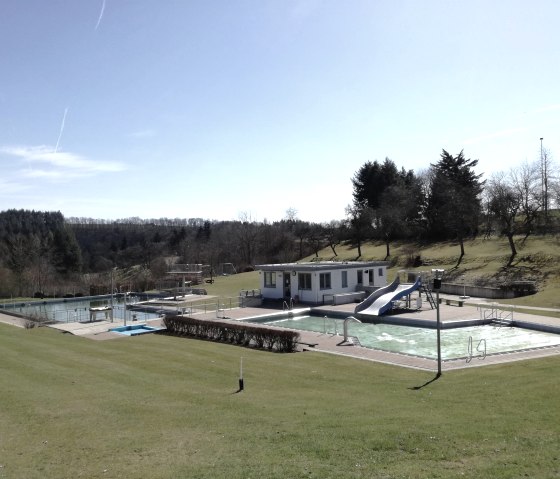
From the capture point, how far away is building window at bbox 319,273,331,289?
35.7 m

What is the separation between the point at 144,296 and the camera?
149 feet

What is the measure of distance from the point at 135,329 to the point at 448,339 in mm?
15519

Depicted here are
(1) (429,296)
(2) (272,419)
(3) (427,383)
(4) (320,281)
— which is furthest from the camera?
(4) (320,281)

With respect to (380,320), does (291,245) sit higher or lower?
higher

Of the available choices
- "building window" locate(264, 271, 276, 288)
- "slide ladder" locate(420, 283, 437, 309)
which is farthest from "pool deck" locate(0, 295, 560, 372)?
"building window" locate(264, 271, 276, 288)

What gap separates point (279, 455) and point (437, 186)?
60796 mm

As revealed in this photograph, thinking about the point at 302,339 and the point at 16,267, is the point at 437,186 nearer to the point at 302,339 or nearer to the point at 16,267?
the point at 302,339

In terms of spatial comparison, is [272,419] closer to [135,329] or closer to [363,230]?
[135,329]

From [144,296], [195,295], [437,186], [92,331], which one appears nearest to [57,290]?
[144,296]

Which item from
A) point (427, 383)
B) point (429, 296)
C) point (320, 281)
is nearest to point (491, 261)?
point (429, 296)

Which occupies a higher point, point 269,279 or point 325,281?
point 269,279

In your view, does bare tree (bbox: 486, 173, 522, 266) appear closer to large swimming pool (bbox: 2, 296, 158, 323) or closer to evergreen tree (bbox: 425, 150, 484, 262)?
evergreen tree (bbox: 425, 150, 484, 262)

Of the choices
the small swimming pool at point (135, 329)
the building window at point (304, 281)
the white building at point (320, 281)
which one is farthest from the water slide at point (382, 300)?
the small swimming pool at point (135, 329)

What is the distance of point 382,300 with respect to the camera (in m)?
30.4
